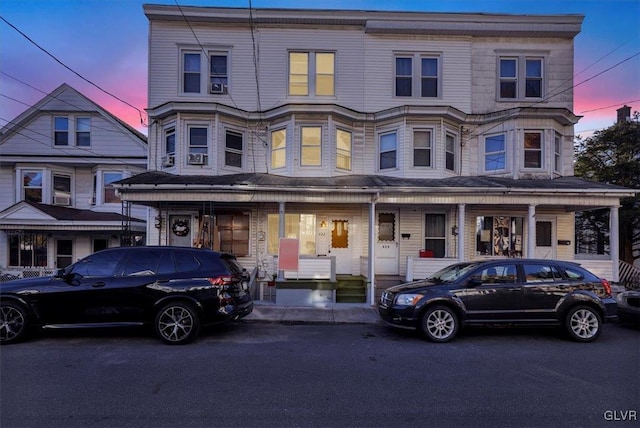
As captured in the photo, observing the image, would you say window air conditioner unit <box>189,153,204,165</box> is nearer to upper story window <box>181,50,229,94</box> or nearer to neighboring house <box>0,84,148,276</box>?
upper story window <box>181,50,229,94</box>

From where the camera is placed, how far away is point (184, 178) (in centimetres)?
1116

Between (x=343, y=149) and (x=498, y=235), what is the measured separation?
6550mm

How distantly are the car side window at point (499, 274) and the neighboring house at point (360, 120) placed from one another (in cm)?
497

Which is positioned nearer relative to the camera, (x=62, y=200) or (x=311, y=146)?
(x=311, y=146)

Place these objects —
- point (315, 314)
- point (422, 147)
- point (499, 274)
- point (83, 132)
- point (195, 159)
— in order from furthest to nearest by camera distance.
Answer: point (83, 132) → point (422, 147) → point (195, 159) → point (315, 314) → point (499, 274)

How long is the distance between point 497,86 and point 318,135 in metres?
7.11

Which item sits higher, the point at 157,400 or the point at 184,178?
the point at 184,178

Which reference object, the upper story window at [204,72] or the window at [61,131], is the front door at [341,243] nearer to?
the upper story window at [204,72]

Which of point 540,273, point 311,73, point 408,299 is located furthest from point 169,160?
point 540,273

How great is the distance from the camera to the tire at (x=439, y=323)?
20.9ft

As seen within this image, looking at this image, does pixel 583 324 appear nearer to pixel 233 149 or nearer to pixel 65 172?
pixel 233 149

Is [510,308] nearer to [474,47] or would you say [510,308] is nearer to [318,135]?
[318,135]

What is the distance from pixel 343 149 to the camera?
12.4 metres

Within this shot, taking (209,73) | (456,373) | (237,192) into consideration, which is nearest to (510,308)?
(456,373)
